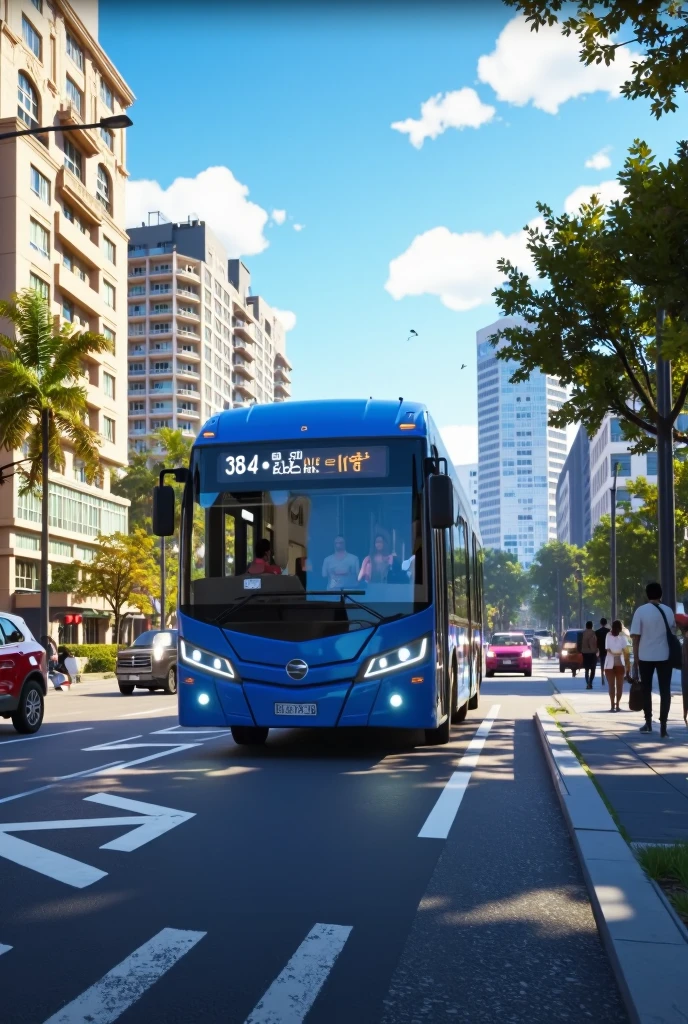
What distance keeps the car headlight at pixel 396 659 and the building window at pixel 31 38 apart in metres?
53.6

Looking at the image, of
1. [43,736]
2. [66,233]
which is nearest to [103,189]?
[66,233]

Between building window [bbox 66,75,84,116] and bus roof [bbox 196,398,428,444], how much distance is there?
184 feet

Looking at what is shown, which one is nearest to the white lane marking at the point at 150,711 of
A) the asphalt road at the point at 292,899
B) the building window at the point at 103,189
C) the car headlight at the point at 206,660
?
the car headlight at the point at 206,660

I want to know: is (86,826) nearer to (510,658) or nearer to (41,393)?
(41,393)

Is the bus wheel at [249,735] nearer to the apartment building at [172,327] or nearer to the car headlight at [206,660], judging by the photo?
the car headlight at [206,660]

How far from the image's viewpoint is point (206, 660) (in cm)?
1177

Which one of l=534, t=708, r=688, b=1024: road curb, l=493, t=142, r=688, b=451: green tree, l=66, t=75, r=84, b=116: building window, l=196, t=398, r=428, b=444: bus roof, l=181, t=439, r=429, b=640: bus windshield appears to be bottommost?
l=534, t=708, r=688, b=1024: road curb

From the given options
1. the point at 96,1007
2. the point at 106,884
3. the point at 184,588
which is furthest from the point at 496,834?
the point at 184,588

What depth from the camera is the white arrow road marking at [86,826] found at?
634cm

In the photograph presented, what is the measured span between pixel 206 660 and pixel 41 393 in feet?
92.2

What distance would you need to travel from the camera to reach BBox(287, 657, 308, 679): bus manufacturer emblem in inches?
447

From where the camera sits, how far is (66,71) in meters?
62.3

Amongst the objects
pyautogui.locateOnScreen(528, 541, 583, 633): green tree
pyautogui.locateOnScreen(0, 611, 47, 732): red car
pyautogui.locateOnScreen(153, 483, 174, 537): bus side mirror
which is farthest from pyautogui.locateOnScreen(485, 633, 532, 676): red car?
pyautogui.locateOnScreen(528, 541, 583, 633): green tree

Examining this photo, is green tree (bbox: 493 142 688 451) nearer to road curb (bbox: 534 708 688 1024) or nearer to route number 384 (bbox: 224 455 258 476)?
route number 384 (bbox: 224 455 258 476)
